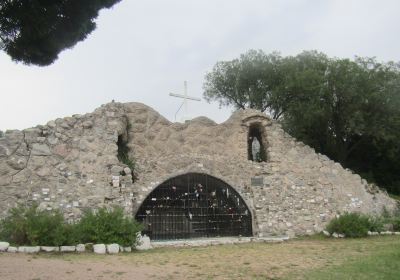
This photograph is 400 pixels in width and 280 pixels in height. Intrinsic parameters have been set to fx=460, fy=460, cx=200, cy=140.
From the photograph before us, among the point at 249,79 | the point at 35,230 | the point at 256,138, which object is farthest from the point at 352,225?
the point at 249,79

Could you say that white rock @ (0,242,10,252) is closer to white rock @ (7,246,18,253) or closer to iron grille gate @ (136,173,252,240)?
white rock @ (7,246,18,253)

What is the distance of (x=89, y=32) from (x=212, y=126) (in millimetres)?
8087

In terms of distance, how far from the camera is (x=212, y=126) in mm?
15727

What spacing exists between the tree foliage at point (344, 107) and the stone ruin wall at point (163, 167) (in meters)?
4.13

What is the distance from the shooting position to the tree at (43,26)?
23.7ft

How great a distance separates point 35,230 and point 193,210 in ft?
18.5

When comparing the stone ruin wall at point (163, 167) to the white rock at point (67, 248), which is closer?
the white rock at point (67, 248)

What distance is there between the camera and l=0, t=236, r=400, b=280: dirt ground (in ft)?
24.2

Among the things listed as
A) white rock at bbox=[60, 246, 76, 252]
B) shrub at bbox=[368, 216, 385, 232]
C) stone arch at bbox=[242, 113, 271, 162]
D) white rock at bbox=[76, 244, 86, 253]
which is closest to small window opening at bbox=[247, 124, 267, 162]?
stone arch at bbox=[242, 113, 271, 162]

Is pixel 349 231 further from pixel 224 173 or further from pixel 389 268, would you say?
pixel 389 268

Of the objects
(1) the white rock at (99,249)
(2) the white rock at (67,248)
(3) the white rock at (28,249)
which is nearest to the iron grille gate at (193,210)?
(1) the white rock at (99,249)

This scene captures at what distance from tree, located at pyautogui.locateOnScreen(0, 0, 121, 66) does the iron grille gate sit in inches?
258

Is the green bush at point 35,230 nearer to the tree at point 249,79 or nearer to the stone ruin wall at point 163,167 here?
the stone ruin wall at point 163,167

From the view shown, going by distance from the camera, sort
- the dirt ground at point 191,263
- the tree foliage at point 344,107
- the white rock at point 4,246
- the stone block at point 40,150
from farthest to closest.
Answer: the tree foliage at point 344,107
the stone block at point 40,150
the white rock at point 4,246
the dirt ground at point 191,263
